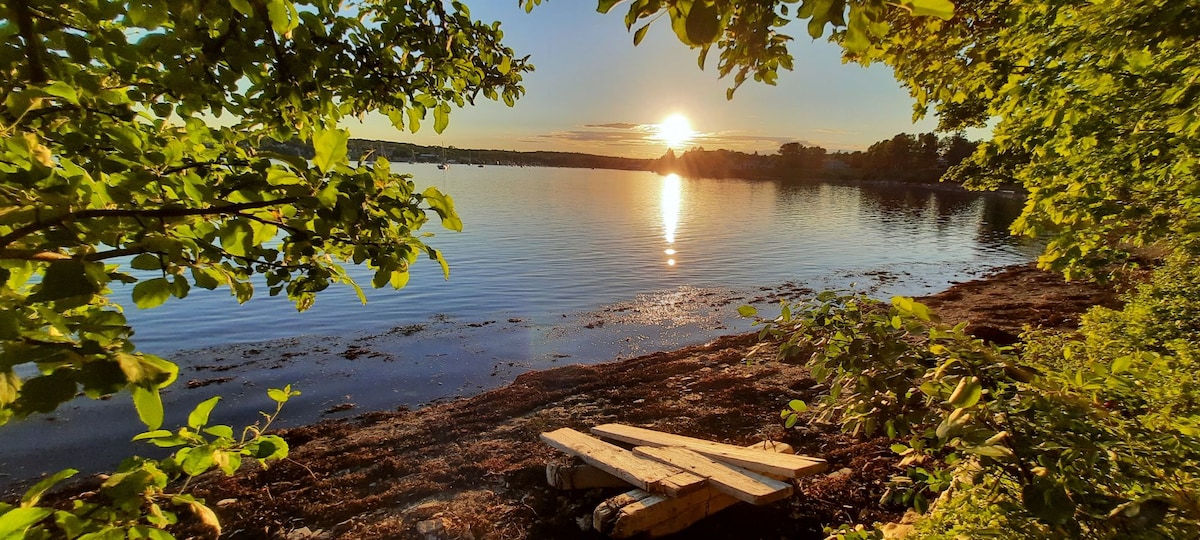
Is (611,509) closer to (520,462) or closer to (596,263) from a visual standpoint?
(520,462)

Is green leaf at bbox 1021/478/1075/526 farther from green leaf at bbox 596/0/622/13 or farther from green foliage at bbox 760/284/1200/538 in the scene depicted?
green leaf at bbox 596/0/622/13

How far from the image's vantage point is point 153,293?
144 centimetres

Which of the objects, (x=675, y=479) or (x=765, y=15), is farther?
(x=675, y=479)

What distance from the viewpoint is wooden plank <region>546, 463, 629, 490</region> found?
6156 millimetres

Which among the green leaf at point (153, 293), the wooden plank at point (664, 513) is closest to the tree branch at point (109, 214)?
the green leaf at point (153, 293)

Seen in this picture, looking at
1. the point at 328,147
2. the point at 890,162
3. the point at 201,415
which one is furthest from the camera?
the point at 890,162

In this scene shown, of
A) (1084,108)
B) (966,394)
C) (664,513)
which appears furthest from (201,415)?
(1084,108)

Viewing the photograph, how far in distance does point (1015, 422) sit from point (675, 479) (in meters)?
3.75

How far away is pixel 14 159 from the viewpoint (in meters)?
1.33

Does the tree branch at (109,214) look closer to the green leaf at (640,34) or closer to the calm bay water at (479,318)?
the green leaf at (640,34)

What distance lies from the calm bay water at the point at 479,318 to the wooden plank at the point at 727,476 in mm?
7380

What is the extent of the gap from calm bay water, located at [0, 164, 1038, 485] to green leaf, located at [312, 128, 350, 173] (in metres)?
10.7

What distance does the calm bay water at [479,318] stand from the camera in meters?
10.7

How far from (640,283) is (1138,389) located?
2154cm
